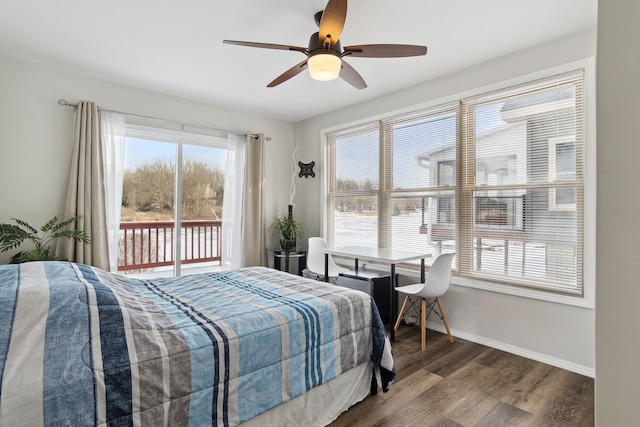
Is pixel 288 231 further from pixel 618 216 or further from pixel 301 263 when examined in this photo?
pixel 618 216

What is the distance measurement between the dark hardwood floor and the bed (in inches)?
7.7

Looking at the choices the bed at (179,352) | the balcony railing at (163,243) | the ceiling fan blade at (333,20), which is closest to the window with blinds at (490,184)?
the bed at (179,352)

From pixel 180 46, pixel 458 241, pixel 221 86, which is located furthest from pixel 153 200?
pixel 458 241

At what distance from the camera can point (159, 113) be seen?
3.94 meters

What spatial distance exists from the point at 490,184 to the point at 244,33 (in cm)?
256

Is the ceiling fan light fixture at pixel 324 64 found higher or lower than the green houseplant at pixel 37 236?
higher

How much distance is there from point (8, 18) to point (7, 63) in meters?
0.82

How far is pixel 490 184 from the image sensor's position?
10.3 feet

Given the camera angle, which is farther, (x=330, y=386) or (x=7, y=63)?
(x=7, y=63)

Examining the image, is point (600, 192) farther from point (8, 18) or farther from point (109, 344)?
point (8, 18)

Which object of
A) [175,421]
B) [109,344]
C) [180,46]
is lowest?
[175,421]

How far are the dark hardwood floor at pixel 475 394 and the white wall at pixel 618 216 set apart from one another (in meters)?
1.81

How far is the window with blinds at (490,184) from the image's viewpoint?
2707 millimetres

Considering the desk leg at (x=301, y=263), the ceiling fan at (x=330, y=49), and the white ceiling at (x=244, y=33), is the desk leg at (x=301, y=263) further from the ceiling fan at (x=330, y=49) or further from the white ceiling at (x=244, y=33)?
the ceiling fan at (x=330, y=49)
